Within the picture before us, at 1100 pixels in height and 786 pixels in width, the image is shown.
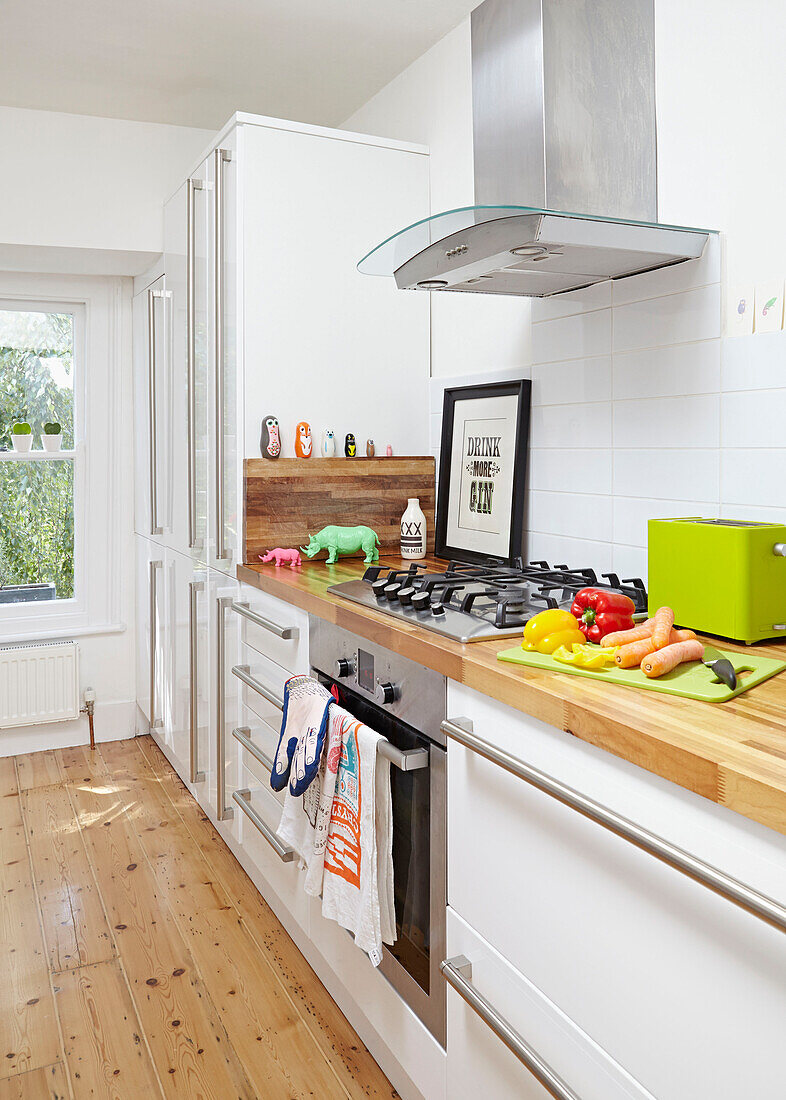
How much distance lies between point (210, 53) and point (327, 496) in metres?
1.47

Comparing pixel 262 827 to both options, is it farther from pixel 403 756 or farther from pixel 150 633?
pixel 150 633

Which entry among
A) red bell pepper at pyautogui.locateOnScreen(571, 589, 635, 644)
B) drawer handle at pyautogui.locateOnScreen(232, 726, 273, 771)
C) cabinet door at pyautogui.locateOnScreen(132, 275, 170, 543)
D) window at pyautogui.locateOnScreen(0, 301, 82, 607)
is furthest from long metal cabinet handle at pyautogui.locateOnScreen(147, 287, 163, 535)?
red bell pepper at pyautogui.locateOnScreen(571, 589, 635, 644)

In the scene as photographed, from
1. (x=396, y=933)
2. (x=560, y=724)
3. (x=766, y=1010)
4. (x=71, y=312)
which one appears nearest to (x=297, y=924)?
(x=396, y=933)

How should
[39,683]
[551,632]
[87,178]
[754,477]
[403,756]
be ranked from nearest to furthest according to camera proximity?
[551,632]
[403,756]
[754,477]
[87,178]
[39,683]

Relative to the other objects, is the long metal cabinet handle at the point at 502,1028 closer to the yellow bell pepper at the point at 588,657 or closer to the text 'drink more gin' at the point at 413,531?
the yellow bell pepper at the point at 588,657

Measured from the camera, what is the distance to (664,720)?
99 centimetres

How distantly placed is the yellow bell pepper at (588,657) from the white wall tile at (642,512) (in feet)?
1.89

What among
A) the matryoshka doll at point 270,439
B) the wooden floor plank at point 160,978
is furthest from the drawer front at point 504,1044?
the matryoshka doll at point 270,439

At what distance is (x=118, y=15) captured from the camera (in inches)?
97.3

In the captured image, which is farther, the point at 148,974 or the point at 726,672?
the point at 148,974

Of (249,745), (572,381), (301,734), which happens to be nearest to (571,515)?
(572,381)

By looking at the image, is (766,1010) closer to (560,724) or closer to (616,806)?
(616,806)

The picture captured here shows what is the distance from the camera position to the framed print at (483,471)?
2.25m

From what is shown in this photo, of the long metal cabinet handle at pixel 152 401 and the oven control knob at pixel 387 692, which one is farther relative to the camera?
the long metal cabinet handle at pixel 152 401
